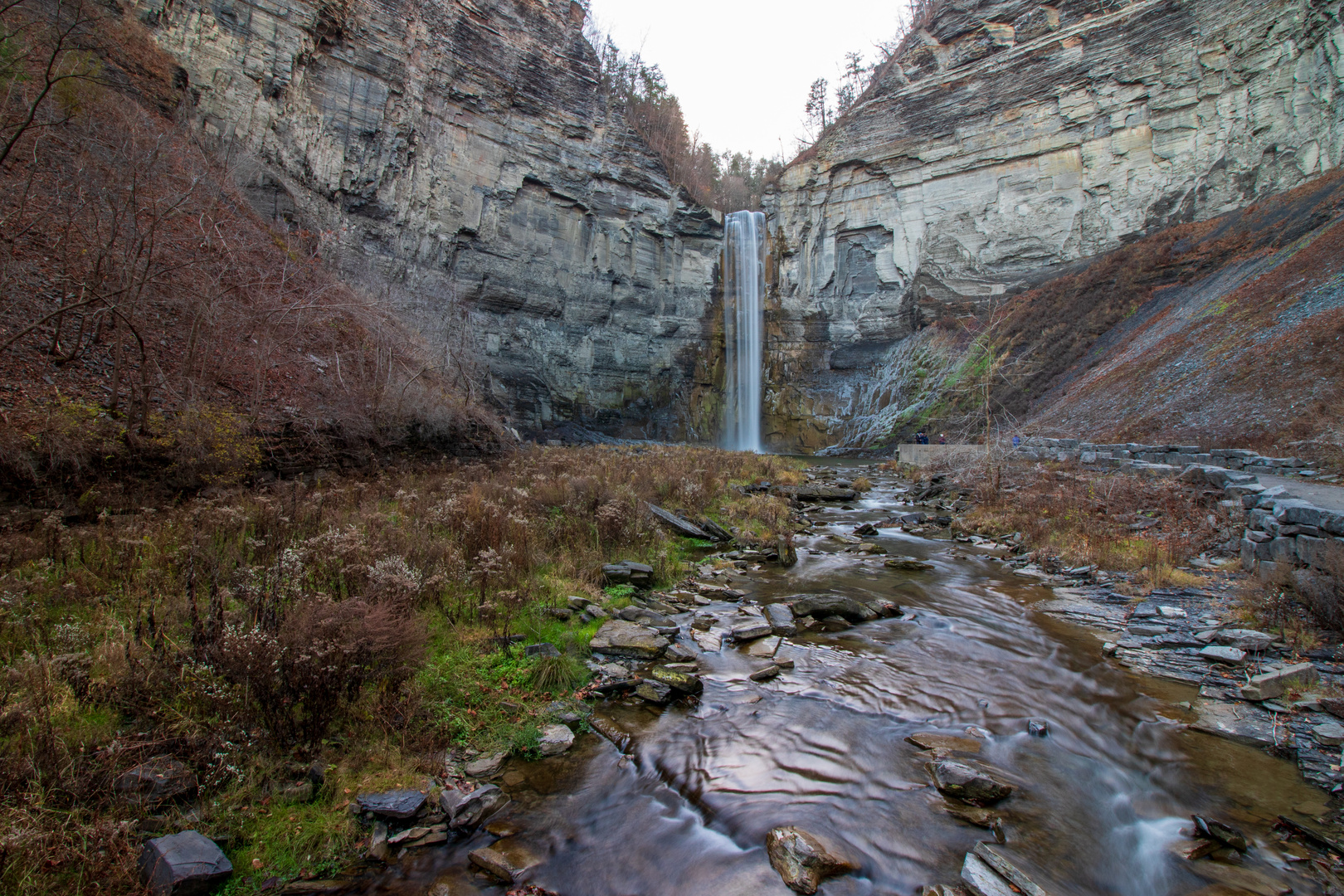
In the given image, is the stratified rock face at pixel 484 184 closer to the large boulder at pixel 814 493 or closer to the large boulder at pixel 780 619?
the large boulder at pixel 814 493

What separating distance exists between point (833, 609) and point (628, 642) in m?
2.55

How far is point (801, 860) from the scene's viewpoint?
9.43ft

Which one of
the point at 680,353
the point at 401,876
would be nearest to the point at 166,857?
the point at 401,876

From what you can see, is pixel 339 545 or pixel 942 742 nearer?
pixel 942 742

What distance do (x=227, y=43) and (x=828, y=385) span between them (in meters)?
31.7

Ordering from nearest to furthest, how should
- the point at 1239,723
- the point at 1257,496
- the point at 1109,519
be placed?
the point at 1239,723
the point at 1257,496
the point at 1109,519

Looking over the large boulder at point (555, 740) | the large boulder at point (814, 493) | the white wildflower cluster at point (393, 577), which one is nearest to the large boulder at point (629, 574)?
the white wildflower cluster at point (393, 577)

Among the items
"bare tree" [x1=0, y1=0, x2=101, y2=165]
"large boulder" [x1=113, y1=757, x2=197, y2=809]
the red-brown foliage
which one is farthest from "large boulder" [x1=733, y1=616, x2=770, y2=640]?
"bare tree" [x1=0, y1=0, x2=101, y2=165]

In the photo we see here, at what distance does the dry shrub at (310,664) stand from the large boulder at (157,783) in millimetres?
409

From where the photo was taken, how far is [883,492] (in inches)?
685

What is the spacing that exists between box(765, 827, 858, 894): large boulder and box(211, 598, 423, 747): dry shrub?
96.7 inches

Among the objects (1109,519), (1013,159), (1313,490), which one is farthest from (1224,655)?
(1013,159)

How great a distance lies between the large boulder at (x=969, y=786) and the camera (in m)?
3.37

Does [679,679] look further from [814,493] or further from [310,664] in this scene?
[814,493]
